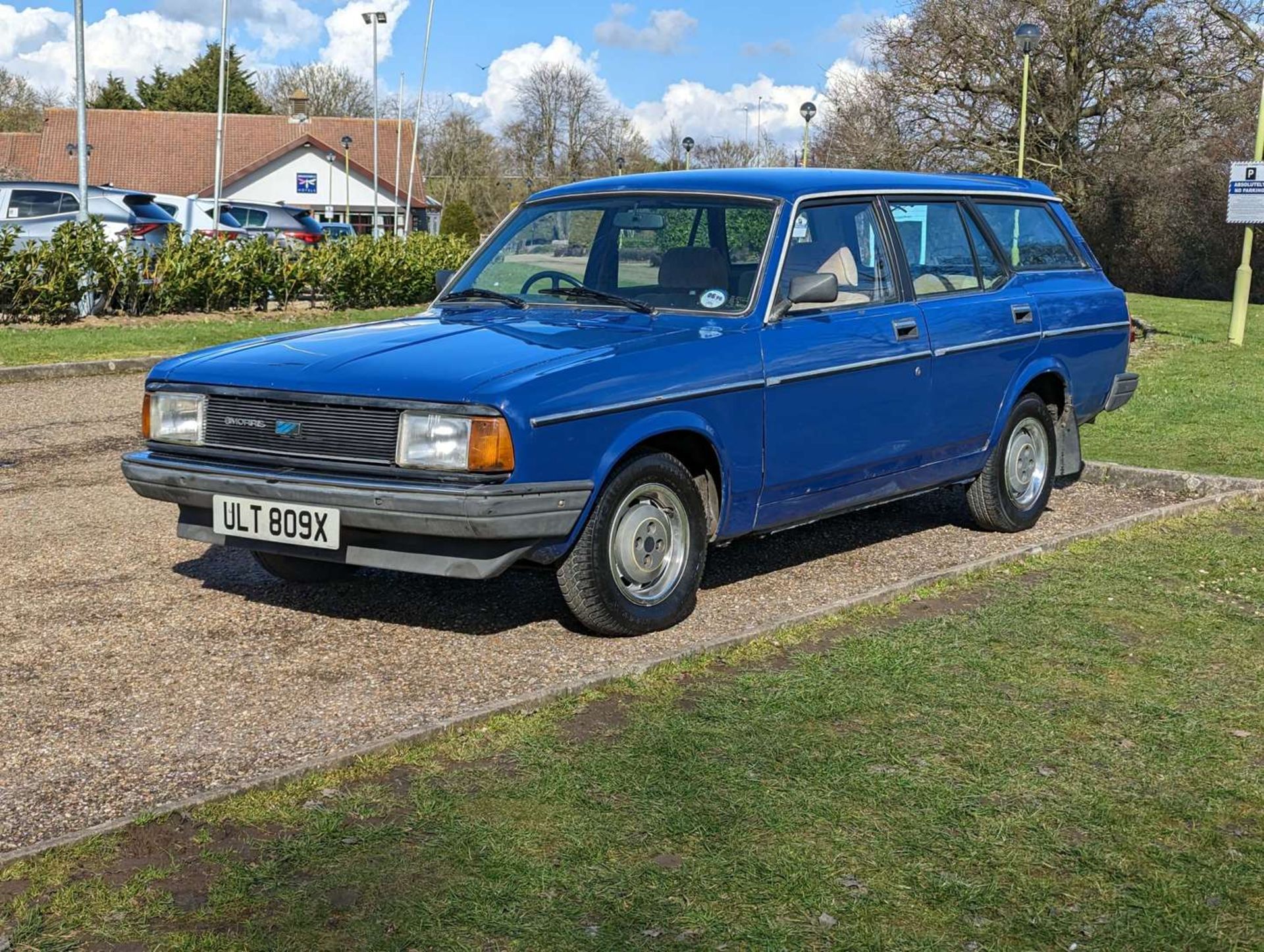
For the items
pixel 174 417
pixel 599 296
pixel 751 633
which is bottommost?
pixel 751 633

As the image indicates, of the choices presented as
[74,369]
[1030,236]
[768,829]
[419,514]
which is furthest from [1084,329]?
[74,369]

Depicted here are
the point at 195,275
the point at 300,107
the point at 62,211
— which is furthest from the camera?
the point at 300,107

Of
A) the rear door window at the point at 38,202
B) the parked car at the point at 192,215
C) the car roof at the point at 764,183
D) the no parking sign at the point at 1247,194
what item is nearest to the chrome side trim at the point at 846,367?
the car roof at the point at 764,183

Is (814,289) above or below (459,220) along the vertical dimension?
below

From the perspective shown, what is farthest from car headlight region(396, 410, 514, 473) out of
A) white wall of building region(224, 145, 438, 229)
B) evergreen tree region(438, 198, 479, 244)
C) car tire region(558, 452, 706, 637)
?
white wall of building region(224, 145, 438, 229)

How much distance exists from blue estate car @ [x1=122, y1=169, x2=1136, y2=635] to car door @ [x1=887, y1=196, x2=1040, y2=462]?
0.02 meters

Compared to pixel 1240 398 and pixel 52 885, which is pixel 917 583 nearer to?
pixel 52 885

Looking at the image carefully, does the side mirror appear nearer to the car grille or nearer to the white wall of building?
the car grille

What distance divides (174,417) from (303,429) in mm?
698

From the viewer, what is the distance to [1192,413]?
512 inches

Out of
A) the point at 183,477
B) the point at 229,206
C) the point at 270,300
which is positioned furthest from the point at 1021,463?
the point at 229,206

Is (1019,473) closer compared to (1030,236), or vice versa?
(1019,473)

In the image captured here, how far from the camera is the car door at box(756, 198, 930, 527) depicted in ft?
21.3

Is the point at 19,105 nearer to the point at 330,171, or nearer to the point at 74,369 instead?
the point at 330,171
